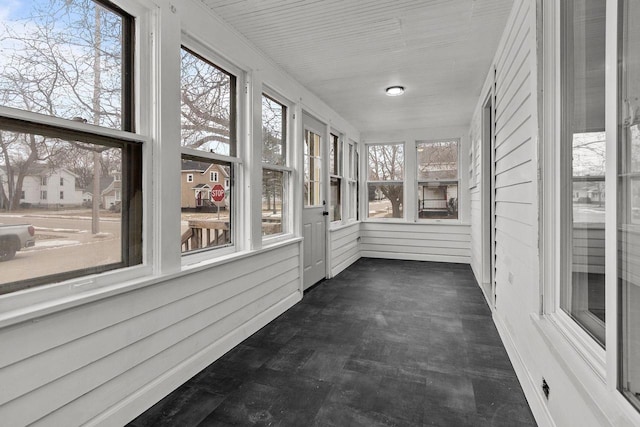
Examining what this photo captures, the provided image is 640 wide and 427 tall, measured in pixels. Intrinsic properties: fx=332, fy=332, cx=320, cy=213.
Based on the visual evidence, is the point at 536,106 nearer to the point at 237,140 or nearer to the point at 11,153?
the point at 237,140

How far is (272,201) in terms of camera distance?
350 cm

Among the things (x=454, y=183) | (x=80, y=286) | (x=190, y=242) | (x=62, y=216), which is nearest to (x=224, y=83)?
(x=190, y=242)

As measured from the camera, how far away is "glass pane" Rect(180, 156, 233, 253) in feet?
7.61

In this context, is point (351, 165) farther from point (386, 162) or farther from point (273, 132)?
point (273, 132)

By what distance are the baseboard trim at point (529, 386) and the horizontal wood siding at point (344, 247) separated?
2.76 meters

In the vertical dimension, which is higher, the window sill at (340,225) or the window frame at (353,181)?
the window frame at (353,181)

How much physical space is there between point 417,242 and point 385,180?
1.36 meters

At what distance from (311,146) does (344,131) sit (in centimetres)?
139

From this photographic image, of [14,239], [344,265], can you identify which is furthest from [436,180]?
[14,239]

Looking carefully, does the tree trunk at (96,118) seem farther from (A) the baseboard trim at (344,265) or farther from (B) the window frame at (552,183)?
(A) the baseboard trim at (344,265)

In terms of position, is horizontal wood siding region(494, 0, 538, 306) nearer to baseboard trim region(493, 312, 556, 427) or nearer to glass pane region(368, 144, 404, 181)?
baseboard trim region(493, 312, 556, 427)

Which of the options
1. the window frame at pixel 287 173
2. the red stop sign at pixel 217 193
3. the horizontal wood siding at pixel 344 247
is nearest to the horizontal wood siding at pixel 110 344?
the red stop sign at pixel 217 193

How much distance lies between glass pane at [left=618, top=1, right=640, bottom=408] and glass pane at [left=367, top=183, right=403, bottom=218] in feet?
18.1

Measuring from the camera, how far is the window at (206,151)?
2320 millimetres
